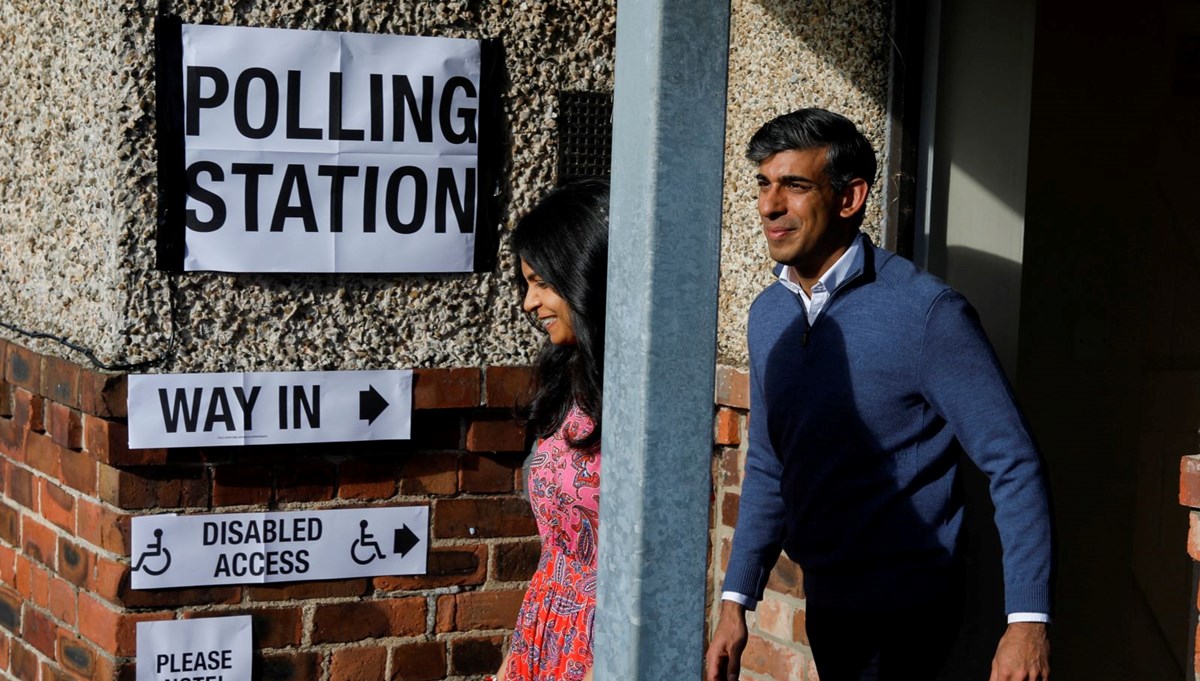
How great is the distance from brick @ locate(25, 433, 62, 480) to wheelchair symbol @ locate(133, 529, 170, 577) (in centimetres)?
38

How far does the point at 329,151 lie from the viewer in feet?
11.0

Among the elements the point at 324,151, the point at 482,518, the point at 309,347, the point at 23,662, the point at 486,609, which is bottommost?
the point at 23,662

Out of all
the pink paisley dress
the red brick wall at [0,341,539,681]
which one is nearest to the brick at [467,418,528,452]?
the red brick wall at [0,341,539,681]

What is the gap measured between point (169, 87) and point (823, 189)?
151cm

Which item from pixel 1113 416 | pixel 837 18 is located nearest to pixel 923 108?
pixel 837 18

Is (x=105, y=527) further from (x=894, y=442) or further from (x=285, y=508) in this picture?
(x=894, y=442)

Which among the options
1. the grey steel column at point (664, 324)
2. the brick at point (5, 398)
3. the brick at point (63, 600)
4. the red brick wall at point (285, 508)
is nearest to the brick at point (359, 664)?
the red brick wall at point (285, 508)

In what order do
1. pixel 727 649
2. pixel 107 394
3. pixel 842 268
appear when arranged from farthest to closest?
pixel 107 394
pixel 727 649
pixel 842 268

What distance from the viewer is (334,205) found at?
3363 mm

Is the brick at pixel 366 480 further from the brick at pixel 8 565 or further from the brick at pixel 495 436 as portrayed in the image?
the brick at pixel 8 565

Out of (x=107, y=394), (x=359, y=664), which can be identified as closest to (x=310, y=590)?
(x=359, y=664)

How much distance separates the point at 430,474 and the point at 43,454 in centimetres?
99

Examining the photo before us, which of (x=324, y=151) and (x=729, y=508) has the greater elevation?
(x=324, y=151)

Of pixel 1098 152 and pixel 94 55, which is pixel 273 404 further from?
pixel 1098 152
